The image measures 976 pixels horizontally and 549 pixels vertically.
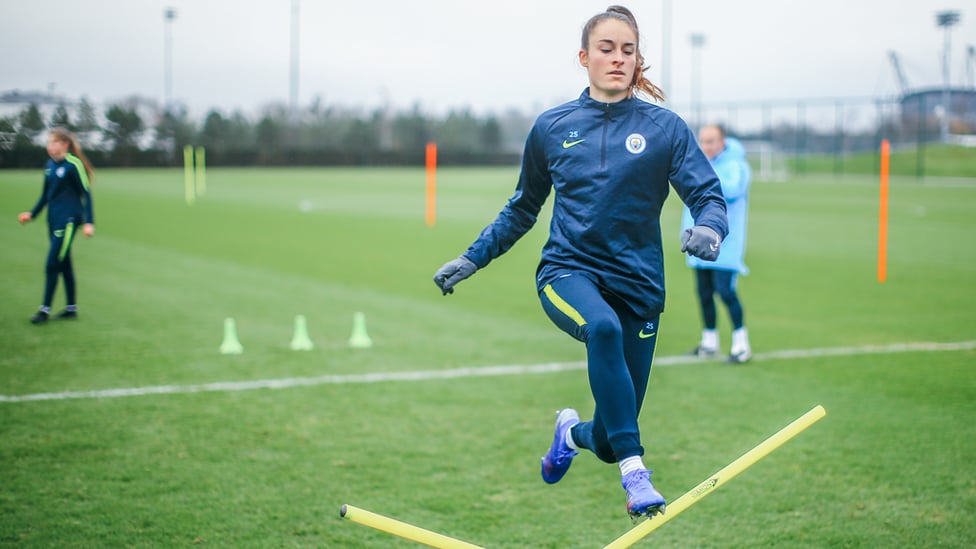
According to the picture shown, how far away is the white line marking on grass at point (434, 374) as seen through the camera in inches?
315

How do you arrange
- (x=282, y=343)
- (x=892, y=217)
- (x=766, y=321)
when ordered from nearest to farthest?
(x=282, y=343) → (x=766, y=321) → (x=892, y=217)

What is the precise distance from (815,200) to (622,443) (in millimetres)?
→ 33824

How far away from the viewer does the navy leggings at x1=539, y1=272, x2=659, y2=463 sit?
12.8 feet

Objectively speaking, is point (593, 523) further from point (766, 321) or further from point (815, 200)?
point (815, 200)

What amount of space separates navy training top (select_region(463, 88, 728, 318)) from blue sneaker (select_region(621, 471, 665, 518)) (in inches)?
32.3

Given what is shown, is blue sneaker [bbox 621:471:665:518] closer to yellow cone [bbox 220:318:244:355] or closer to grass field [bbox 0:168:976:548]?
grass field [bbox 0:168:976:548]

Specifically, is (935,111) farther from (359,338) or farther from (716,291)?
(359,338)

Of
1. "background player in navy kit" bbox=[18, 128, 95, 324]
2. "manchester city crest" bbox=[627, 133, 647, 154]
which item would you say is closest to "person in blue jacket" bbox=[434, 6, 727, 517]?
"manchester city crest" bbox=[627, 133, 647, 154]

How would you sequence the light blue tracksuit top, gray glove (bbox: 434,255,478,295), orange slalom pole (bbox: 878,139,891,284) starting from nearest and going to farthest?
gray glove (bbox: 434,255,478,295) < the light blue tracksuit top < orange slalom pole (bbox: 878,139,891,284)

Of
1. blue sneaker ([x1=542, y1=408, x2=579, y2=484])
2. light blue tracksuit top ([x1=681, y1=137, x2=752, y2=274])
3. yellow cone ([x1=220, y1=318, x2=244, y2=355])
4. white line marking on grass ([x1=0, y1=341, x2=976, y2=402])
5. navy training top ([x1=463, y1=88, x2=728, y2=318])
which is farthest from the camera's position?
yellow cone ([x1=220, y1=318, x2=244, y2=355])

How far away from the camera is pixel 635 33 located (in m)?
4.21

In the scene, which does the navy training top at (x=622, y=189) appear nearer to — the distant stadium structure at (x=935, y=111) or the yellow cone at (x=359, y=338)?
the yellow cone at (x=359, y=338)

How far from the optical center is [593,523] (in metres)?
5.21

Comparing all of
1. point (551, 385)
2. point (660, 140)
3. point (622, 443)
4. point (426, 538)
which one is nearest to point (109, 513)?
point (426, 538)
